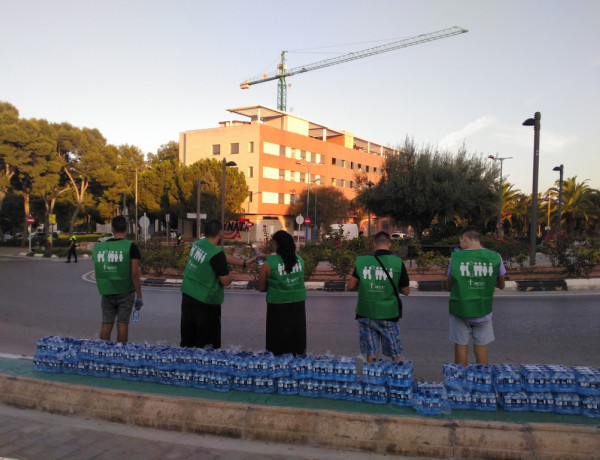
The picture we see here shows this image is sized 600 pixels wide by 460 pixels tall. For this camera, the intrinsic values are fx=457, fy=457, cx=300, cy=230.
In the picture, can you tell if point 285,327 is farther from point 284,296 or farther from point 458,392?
point 458,392

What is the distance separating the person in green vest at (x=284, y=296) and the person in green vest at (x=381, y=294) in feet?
1.77

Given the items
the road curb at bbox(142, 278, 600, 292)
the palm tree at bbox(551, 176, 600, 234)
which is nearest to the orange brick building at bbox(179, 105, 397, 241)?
the palm tree at bbox(551, 176, 600, 234)

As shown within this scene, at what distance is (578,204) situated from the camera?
148 feet

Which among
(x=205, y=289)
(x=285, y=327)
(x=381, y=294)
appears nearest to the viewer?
(x=381, y=294)

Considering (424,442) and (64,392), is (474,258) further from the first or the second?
(64,392)

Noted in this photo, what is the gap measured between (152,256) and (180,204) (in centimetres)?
3581


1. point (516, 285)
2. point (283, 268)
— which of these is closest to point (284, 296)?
point (283, 268)

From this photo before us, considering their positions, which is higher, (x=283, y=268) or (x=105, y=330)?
(x=283, y=268)

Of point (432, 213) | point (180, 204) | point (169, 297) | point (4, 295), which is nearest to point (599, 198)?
point (432, 213)

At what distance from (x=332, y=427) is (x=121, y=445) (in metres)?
1.63

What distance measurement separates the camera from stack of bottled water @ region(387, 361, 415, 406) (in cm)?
375

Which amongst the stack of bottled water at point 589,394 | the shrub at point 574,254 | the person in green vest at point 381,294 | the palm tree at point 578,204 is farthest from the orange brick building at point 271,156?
the stack of bottled water at point 589,394

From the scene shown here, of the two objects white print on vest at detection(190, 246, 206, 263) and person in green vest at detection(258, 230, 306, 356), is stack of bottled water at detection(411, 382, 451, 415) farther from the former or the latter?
white print on vest at detection(190, 246, 206, 263)

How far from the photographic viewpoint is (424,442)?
3271 millimetres
